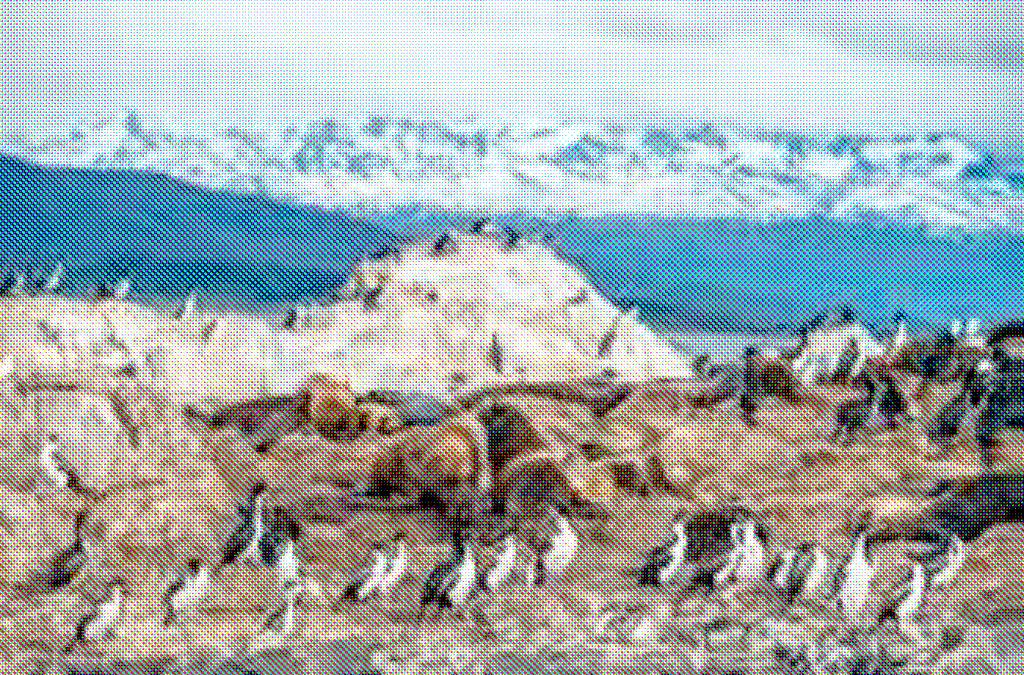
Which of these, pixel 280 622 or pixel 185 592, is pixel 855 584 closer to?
pixel 280 622

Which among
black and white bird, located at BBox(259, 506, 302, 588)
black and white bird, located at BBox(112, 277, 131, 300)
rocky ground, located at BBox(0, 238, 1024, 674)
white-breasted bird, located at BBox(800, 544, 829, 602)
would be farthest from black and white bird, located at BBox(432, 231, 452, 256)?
white-breasted bird, located at BBox(800, 544, 829, 602)

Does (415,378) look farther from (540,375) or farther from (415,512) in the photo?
(415,512)

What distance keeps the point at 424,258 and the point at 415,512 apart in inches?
117

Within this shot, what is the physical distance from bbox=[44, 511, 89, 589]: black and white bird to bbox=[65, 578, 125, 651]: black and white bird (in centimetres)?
26

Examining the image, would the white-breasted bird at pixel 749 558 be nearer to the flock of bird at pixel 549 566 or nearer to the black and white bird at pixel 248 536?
the flock of bird at pixel 549 566

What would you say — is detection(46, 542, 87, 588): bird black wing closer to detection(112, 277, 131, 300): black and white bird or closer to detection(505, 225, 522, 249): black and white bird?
detection(112, 277, 131, 300): black and white bird

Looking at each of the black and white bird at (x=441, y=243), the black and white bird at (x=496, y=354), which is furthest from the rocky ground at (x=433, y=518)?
the black and white bird at (x=441, y=243)

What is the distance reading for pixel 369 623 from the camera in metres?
4.62

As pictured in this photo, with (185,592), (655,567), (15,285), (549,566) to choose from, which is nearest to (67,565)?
(185,592)

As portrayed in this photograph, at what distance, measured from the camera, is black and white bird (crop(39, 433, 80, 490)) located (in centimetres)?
505

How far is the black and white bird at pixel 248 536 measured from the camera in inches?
193

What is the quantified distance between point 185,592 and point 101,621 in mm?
332

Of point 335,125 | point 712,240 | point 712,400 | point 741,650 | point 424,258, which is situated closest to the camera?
point 741,650

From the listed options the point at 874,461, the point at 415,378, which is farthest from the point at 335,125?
the point at 874,461
